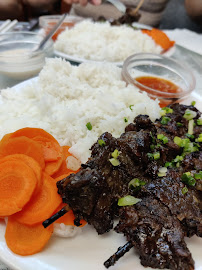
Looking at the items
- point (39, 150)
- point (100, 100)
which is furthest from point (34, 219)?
point (100, 100)

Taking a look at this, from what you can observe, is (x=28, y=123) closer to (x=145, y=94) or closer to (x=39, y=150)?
(x=39, y=150)

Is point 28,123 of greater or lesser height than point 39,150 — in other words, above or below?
below

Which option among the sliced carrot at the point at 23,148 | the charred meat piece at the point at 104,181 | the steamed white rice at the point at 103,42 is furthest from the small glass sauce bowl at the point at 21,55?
the charred meat piece at the point at 104,181

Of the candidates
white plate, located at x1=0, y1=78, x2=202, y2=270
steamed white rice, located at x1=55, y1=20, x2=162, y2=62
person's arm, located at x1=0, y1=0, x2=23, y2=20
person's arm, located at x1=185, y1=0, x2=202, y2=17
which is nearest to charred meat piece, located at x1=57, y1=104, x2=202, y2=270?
white plate, located at x1=0, y1=78, x2=202, y2=270

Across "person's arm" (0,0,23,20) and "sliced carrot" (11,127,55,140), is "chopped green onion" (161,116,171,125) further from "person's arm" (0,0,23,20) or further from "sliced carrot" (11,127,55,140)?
"person's arm" (0,0,23,20)

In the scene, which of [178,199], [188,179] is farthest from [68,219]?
[188,179]

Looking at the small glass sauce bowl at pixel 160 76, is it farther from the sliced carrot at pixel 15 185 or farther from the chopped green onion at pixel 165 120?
the sliced carrot at pixel 15 185
